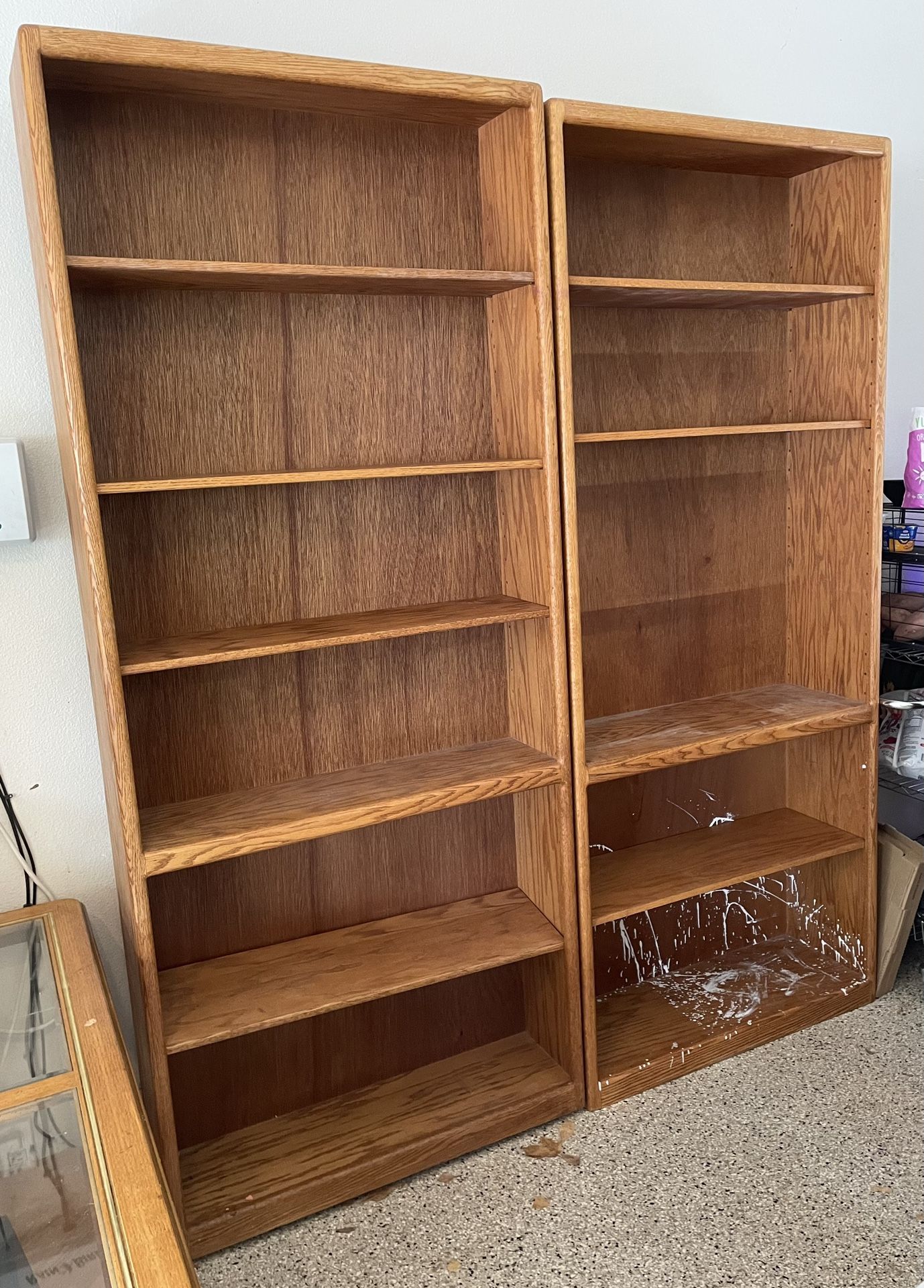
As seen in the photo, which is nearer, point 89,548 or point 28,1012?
point 28,1012

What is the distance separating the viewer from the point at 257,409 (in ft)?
6.11

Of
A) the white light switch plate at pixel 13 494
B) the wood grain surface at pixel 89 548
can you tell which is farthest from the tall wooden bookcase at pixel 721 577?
the white light switch plate at pixel 13 494

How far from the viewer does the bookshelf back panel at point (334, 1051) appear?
1995mm

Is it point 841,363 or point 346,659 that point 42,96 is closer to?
point 346,659

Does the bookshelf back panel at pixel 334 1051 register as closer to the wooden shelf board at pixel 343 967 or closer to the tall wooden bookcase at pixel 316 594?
the tall wooden bookcase at pixel 316 594

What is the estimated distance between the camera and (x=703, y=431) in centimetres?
197

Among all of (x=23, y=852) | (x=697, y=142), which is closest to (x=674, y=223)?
(x=697, y=142)

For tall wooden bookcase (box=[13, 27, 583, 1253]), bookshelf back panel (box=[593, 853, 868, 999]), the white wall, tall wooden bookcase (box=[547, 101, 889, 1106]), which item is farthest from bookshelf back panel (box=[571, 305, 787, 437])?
bookshelf back panel (box=[593, 853, 868, 999])

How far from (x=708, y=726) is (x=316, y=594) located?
0.89 meters

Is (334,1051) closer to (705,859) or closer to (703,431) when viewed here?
(705,859)

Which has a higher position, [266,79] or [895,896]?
[266,79]

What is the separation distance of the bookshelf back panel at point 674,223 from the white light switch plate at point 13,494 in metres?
1.14

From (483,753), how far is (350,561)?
48 cm

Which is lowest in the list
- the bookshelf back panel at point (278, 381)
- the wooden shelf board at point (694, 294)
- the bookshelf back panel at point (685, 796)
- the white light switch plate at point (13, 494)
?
the bookshelf back panel at point (685, 796)
